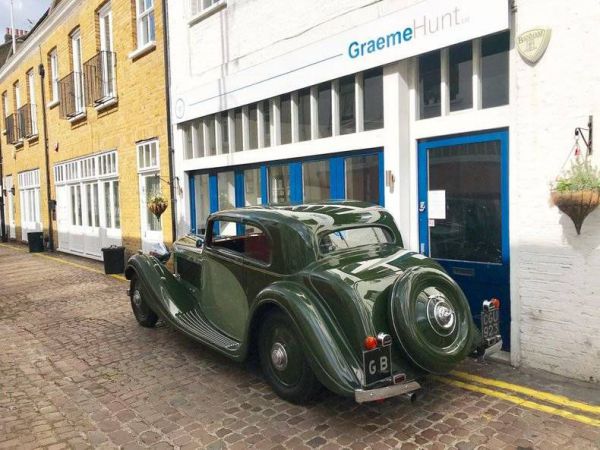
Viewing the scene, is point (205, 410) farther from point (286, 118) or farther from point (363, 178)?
point (286, 118)

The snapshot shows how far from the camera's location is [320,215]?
4305 millimetres

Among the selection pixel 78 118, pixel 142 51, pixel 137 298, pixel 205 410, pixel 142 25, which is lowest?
pixel 205 410

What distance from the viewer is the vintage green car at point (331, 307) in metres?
3.45

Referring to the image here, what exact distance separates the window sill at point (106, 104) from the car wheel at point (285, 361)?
30.6 feet

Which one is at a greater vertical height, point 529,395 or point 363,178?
point 363,178

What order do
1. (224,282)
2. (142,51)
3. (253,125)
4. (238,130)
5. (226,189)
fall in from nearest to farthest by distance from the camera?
(224,282), (253,125), (238,130), (226,189), (142,51)

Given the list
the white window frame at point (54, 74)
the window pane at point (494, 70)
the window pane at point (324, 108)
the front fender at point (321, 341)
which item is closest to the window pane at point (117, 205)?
the white window frame at point (54, 74)

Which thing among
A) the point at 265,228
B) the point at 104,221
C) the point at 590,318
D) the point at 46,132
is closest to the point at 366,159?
the point at 265,228

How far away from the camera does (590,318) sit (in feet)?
13.5

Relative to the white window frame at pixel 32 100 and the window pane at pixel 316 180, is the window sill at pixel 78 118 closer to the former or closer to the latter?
the white window frame at pixel 32 100

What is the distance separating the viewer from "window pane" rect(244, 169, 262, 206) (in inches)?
322

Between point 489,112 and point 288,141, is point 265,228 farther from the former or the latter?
point 288,141

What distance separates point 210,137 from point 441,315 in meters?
6.60

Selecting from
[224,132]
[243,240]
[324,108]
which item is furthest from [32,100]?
[243,240]
